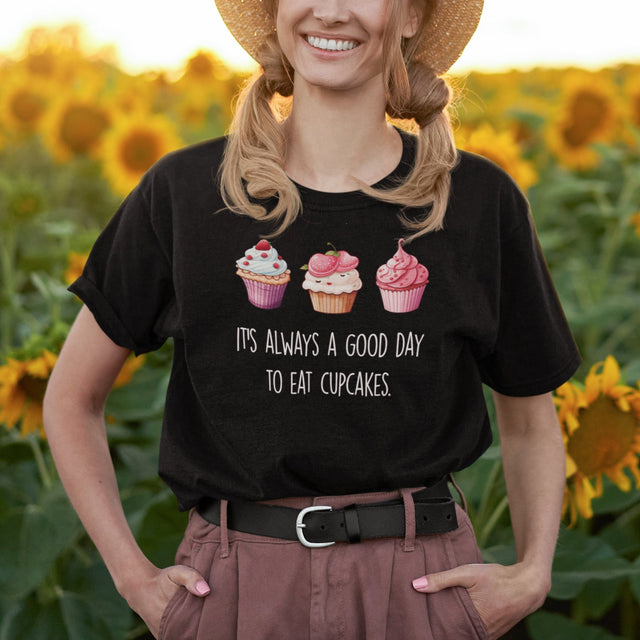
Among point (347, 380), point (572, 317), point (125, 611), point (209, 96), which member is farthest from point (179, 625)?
point (209, 96)

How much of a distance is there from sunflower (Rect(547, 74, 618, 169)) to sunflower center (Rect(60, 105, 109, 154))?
2100 mm

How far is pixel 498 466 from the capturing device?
216 cm

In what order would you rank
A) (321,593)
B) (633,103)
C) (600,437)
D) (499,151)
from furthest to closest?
(633,103) → (499,151) → (600,437) → (321,593)

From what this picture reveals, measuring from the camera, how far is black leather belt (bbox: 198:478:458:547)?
1.44 metres

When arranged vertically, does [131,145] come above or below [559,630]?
above

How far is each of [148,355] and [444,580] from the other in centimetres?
111

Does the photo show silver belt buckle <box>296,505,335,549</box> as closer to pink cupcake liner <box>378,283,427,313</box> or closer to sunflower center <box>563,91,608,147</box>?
pink cupcake liner <box>378,283,427,313</box>

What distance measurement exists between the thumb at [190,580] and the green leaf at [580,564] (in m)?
0.95

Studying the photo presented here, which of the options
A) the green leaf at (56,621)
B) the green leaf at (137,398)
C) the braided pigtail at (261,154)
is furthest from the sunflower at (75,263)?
the braided pigtail at (261,154)

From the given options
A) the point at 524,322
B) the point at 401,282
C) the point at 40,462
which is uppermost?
the point at 401,282

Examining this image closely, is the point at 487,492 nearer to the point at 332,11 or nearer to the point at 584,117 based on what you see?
the point at 332,11

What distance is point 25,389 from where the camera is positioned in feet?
7.26

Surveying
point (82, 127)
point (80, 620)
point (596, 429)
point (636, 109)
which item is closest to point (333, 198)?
point (596, 429)

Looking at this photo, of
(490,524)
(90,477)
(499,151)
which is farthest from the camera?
(499,151)
